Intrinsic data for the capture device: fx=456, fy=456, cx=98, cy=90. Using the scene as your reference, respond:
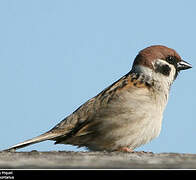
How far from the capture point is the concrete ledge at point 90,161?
235 centimetres

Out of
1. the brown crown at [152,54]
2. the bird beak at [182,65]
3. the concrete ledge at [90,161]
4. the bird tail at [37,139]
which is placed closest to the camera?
the concrete ledge at [90,161]

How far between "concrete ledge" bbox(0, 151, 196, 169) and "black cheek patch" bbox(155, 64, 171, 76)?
3816 mm

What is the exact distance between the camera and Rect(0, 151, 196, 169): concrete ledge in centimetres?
235

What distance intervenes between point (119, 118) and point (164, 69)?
4.03ft

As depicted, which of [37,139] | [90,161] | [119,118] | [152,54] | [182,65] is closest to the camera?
[90,161]

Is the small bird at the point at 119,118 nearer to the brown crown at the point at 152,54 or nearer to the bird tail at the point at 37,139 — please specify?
the bird tail at the point at 37,139

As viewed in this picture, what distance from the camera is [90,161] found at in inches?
97.3

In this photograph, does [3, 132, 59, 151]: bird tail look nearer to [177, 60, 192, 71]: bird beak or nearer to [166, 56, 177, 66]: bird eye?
[166, 56, 177, 66]: bird eye

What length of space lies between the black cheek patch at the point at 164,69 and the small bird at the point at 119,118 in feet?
0.47

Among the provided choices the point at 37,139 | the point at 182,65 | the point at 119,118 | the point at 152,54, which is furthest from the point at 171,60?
the point at 37,139

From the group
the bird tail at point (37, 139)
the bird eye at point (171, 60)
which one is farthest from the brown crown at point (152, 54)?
the bird tail at point (37, 139)

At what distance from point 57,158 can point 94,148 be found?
320 cm

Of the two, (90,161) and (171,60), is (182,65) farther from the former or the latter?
(90,161)
